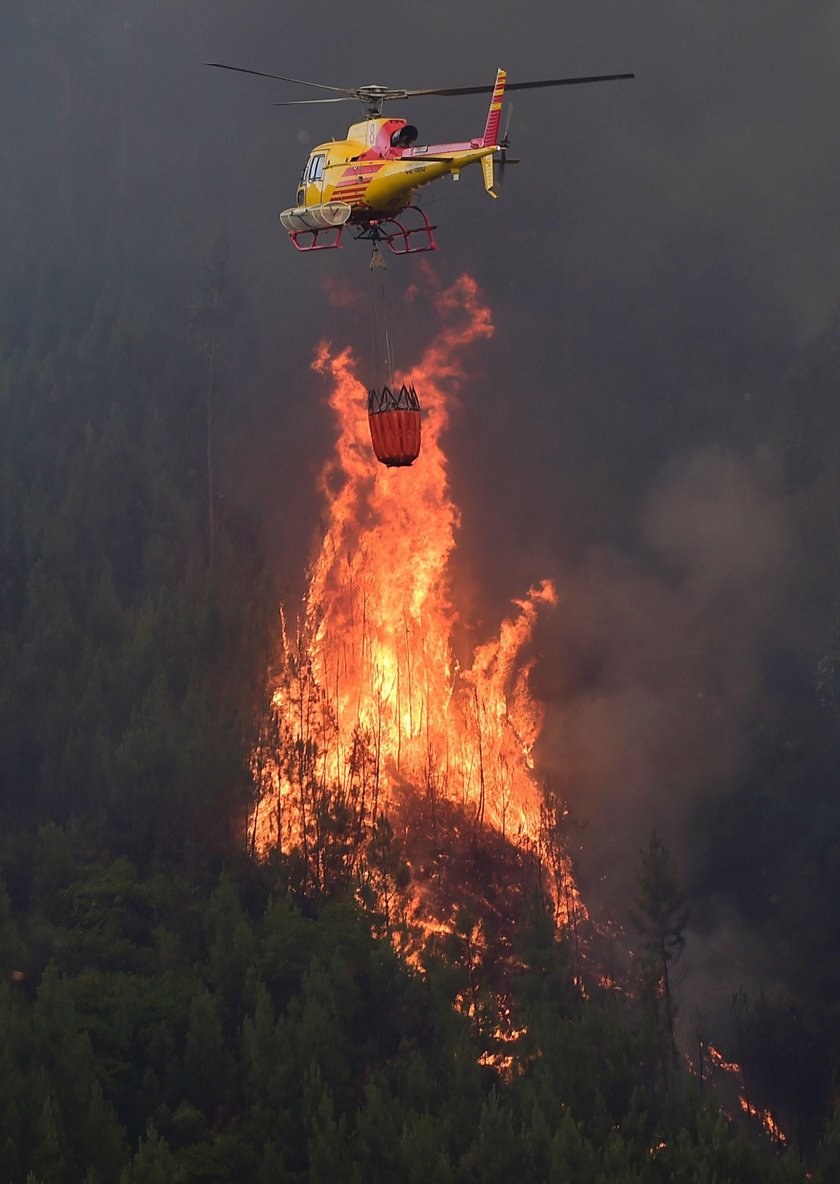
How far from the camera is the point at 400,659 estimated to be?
78.1m

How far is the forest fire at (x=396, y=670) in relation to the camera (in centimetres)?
7275

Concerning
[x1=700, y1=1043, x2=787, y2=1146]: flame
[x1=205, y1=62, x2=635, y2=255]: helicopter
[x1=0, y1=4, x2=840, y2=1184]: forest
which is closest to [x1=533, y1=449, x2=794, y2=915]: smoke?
[x1=0, y1=4, x2=840, y2=1184]: forest

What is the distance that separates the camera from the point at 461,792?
75062 mm

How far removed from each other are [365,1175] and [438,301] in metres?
51.8

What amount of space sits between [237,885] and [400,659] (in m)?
18.5

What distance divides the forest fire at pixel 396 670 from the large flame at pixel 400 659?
0.07m

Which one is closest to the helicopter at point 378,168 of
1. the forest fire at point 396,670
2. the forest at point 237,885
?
the forest at point 237,885

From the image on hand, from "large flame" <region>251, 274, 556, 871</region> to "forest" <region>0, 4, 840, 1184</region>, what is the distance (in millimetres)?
1940

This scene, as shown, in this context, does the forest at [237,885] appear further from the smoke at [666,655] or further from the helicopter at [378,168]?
the helicopter at [378,168]

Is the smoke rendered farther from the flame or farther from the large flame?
the flame

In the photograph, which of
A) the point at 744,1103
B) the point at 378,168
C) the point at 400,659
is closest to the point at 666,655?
the point at 400,659

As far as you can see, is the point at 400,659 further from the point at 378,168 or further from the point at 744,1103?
the point at 378,168

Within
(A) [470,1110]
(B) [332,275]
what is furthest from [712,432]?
(A) [470,1110]

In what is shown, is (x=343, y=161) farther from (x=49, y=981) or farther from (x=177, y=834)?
(x=177, y=834)
